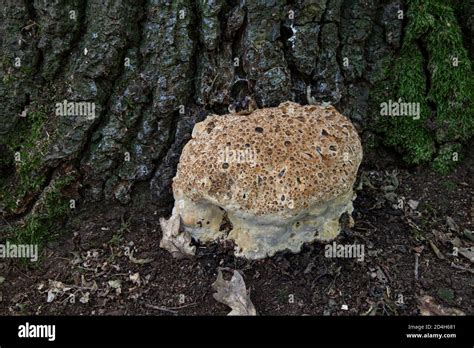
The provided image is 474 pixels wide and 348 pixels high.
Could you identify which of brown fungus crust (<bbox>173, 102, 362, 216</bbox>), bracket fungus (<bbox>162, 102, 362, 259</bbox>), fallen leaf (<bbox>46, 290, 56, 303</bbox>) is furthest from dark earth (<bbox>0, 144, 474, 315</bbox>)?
brown fungus crust (<bbox>173, 102, 362, 216</bbox>)

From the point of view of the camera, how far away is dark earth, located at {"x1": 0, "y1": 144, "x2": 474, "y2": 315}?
3982 mm

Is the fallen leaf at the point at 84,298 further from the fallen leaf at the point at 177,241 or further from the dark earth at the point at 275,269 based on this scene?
the fallen leaf at the point at 177,241

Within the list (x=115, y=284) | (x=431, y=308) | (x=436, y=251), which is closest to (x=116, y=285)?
(x=115, y=284)

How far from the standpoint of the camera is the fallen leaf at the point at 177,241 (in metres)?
4.29

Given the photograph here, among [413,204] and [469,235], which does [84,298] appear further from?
[469,235]

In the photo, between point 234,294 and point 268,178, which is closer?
point 268,178

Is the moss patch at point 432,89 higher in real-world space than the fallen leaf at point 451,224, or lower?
higher

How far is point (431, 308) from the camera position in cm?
383

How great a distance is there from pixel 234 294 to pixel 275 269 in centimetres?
43

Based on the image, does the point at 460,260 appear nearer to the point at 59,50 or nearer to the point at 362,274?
the point at 362,274

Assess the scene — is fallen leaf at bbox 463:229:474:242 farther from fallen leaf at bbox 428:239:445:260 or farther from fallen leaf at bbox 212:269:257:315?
fallen leaf at bbox 212:269:257:315

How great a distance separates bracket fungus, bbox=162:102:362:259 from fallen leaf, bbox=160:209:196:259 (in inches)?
1.5

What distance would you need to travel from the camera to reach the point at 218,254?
4.29 m

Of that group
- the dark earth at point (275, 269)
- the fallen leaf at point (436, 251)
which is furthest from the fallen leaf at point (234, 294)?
the fallen leaf at point (436, 251)
